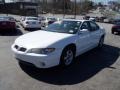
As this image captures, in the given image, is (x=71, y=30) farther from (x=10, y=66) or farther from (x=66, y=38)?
(x=10, y=66)

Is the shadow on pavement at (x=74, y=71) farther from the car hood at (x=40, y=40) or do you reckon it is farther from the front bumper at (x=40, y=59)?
the car hood at (x=40, y=40)

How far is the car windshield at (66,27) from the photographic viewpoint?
6.95 meters

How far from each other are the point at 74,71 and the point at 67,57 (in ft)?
1.59

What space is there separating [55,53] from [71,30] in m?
1.60

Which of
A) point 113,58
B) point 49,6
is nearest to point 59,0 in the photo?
point 49,6

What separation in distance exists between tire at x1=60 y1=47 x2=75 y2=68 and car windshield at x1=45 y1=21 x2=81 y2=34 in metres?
0.73

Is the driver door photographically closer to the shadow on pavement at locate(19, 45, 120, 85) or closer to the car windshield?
the car windshield

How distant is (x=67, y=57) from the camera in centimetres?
627

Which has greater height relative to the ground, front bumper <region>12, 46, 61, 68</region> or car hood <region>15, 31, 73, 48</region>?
car hood <region>15, 31, 73, 48</region>

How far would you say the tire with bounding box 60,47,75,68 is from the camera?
603cm

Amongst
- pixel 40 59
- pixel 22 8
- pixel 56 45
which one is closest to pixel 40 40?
pixel 56 45

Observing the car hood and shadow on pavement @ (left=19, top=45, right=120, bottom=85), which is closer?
shadow on pavement @ (left=19, top=45, right=120, bottom=85)

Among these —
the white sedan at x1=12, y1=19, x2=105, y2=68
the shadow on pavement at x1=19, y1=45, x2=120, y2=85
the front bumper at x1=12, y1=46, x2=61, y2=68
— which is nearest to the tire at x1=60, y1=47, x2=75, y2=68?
the white sedan at x1=12, y1=19, x2=105, y2=68

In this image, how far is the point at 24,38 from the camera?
6.32m
